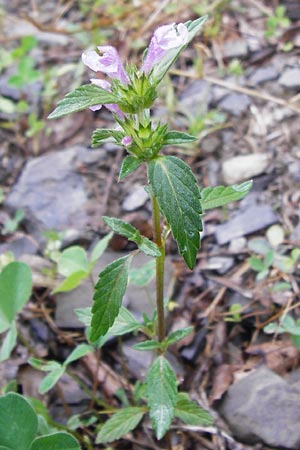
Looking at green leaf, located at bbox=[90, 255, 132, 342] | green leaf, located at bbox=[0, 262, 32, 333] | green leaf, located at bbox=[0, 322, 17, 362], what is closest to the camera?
green leaf, located at bbox=[90, 255, 132, 342]

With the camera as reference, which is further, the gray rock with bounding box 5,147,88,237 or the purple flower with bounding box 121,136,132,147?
the gray rock with bounding box 5,147,88,237

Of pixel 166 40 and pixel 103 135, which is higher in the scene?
pixel 166 40

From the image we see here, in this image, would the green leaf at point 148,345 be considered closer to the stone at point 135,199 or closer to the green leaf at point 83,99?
the green leaf at point 83,99

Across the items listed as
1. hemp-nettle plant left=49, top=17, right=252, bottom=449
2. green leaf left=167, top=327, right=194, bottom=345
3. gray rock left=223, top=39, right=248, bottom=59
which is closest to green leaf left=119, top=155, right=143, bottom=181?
hemp-nettle plant left=49, top=17, right=252, bottom=449

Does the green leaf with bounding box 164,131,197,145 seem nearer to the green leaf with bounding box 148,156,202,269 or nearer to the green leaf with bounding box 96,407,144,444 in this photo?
the green leaf with bounding box 148,156,202,269

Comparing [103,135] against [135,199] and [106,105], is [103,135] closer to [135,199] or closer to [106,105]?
[106,105]

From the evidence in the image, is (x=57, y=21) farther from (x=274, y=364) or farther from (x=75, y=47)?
(x=274, y=364)

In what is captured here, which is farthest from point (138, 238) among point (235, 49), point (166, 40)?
point (235, 49)
